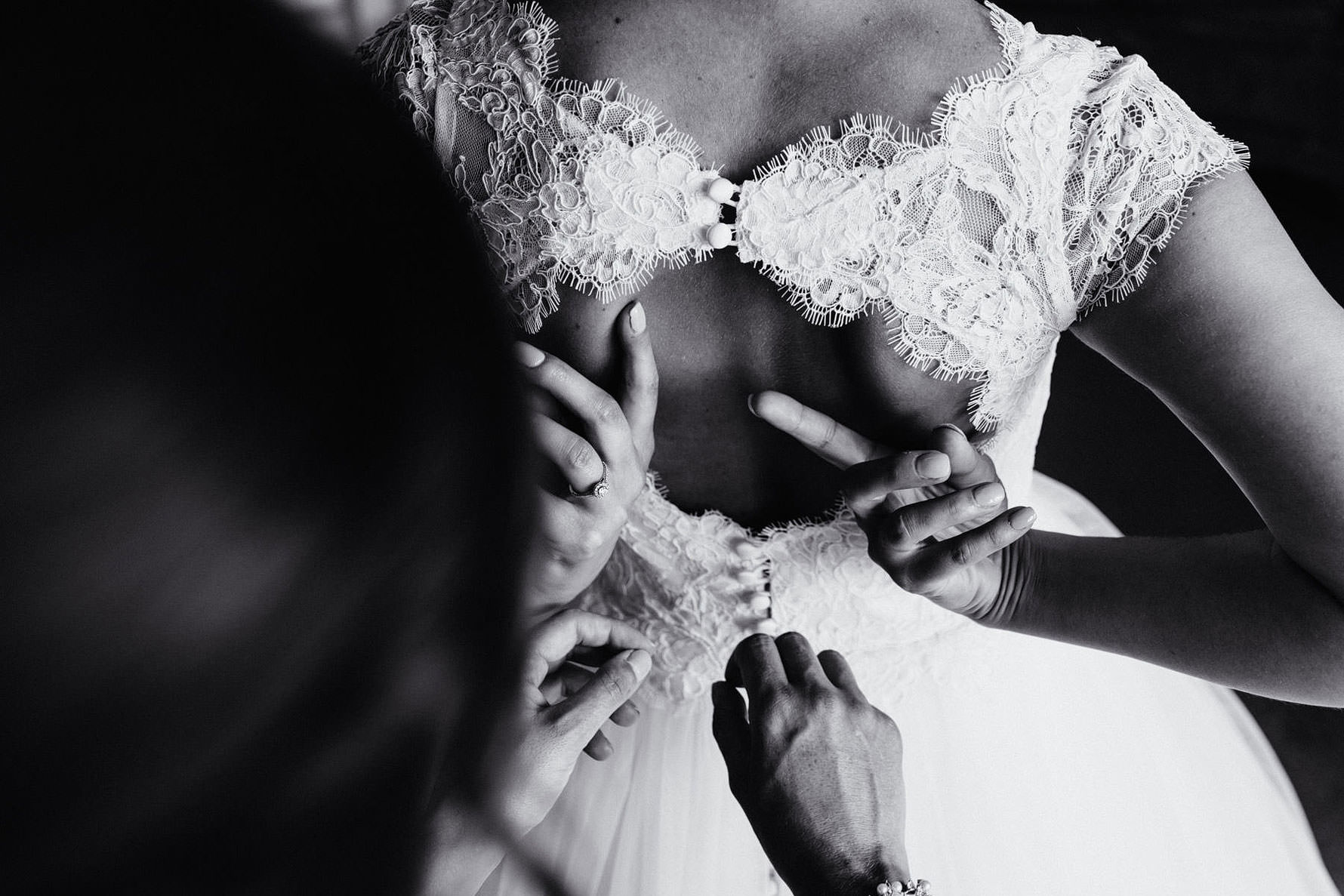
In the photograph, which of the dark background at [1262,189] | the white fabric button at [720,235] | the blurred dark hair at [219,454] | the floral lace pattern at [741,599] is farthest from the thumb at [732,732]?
the dark background at [1262,189]

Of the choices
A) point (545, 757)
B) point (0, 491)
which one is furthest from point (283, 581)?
point (545, 757)

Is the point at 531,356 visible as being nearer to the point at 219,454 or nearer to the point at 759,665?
the point at 759,665

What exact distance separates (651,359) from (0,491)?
0.69 metres

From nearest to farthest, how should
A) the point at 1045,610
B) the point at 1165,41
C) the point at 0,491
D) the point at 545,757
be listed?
the point at 0,491 → the point at 545,757 → the point at 1045,610 → the point at 1165,41

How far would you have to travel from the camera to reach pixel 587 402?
0.89 metres

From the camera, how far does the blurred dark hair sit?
A: 0.26m

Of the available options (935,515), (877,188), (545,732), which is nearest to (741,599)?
(935,515)

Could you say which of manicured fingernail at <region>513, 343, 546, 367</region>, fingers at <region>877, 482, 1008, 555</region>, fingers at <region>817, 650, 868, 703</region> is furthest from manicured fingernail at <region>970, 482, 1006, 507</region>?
manicured fingernail at <region>513, 343, 546, 367</region>

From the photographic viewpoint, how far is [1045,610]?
1099 mm

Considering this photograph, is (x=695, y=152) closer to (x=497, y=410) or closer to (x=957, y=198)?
(x=957, y=198)

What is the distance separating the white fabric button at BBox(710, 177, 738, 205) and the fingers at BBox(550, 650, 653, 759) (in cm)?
41

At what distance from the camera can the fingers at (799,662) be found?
3.02 feet

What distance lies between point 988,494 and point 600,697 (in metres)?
0.40

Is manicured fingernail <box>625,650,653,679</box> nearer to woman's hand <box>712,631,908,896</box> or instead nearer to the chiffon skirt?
woman's hand <box>712,631,908,896</box>
